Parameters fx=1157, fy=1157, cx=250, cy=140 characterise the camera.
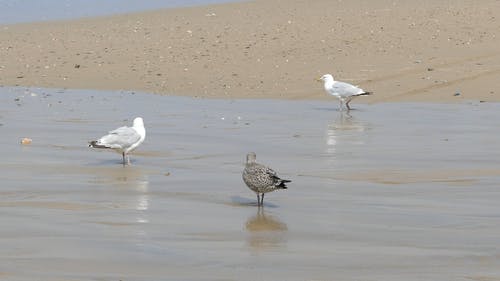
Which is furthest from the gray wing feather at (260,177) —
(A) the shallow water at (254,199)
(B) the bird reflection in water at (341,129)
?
(B) the bird reflection in water at (341,129)

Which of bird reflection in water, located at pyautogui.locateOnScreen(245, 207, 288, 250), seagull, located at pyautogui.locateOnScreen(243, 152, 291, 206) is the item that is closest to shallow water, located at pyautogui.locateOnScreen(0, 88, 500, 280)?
bird reflection in water, located at pyautogui.locateOnScreen(245, 207, 288, 250)

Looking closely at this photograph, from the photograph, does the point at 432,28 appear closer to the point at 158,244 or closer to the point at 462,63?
the point at 462,63

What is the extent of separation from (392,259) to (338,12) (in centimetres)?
2000

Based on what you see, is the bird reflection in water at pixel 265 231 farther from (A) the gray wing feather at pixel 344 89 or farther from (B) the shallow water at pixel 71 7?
(B) the shallow water at pixel 71 7

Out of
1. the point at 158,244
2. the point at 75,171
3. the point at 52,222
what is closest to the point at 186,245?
the point at 158,244

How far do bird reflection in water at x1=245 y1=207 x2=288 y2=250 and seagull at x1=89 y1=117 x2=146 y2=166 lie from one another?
10.3 ft

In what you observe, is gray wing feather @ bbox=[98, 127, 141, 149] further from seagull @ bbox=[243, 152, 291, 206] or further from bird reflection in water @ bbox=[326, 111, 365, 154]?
seagull @ bbox=[243, 152, 291, 206]

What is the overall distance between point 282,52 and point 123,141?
1137 centimetres

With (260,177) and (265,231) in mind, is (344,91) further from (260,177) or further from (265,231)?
(265,231)

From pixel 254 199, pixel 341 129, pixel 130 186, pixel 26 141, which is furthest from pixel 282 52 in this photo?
pixel 254 199

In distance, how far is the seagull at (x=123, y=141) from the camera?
470 inches

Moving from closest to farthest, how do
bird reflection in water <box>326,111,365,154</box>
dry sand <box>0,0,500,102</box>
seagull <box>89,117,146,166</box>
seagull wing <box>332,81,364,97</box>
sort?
seagull <box>89,117,146,166</box> → bird reflection in water <box>326,111,365,154</box> → seagull wing <box>332,81,364,97</box> → dry sand <box>0,0,500,102</box>

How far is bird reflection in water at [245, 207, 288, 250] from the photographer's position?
25.5 feet

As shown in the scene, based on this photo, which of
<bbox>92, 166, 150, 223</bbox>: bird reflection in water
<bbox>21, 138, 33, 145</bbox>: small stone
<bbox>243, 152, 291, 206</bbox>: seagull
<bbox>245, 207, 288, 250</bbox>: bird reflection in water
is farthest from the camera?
<bbox>21, 138, 33, 145</bbox>: small stone
